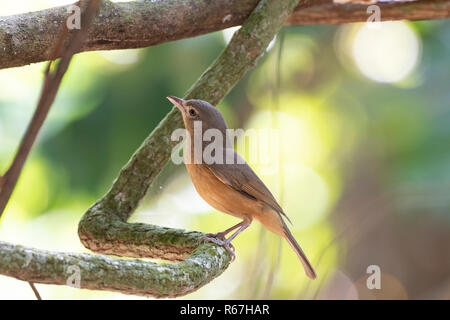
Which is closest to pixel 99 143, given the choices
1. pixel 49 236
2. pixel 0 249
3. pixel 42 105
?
pixel 49 236

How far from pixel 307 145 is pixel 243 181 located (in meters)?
5.21

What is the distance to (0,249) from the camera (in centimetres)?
217

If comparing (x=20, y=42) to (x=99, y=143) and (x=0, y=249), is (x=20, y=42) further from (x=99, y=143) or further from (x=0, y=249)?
(x=99, y=143)

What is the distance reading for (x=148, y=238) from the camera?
3.53 metres

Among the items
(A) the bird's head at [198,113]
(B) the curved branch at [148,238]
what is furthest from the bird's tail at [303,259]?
(A) the bird's head at [198,113]

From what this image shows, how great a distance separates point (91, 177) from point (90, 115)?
894 millimetres

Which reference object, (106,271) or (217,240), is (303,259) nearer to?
(217,240)

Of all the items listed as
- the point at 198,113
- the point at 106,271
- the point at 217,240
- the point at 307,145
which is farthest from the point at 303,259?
the point at 307,145

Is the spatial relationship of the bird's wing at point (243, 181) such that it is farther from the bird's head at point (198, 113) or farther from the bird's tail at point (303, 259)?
the bird's head at point (198, 113)

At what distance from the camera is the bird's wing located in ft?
12.8

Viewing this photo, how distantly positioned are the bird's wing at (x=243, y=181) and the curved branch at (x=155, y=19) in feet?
3.51

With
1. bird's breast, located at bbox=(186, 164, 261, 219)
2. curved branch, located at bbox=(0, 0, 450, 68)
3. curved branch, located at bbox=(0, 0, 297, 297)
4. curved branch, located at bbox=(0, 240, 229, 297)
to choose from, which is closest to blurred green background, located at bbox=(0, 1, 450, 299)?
curved branch, located at bbox=(0, 0, 450, 68)

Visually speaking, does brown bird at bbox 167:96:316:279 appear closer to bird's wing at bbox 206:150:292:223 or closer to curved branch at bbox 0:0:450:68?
bird's wing at bbox 206:150:292:223

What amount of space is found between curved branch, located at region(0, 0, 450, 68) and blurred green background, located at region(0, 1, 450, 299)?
1.30 meters
